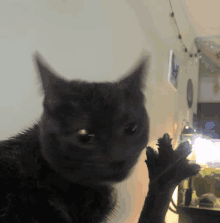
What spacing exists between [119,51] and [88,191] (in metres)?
0.46

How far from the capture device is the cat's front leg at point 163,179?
50 centimetres

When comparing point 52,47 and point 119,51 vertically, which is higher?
point 52,47

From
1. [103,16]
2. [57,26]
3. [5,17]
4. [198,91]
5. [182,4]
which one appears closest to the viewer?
A: [5,17]

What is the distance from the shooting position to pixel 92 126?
45 centimetres

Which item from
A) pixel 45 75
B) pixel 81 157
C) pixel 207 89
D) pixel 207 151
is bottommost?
pixel 207 89

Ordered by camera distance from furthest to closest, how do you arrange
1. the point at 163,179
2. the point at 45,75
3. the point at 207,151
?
the point at 207,151, the point at 163,179, the point at 45,75

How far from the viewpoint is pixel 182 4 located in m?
1.85

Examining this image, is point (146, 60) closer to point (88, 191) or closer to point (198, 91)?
point (88, 191)

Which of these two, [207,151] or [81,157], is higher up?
[81,157]

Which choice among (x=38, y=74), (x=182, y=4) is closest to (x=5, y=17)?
(x=38, y=74)

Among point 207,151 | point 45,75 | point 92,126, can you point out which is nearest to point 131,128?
point 92,126

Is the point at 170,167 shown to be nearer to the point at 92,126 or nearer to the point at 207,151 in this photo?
the point at 92,126

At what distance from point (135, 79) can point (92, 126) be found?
0.17m

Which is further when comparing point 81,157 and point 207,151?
point 207,151
